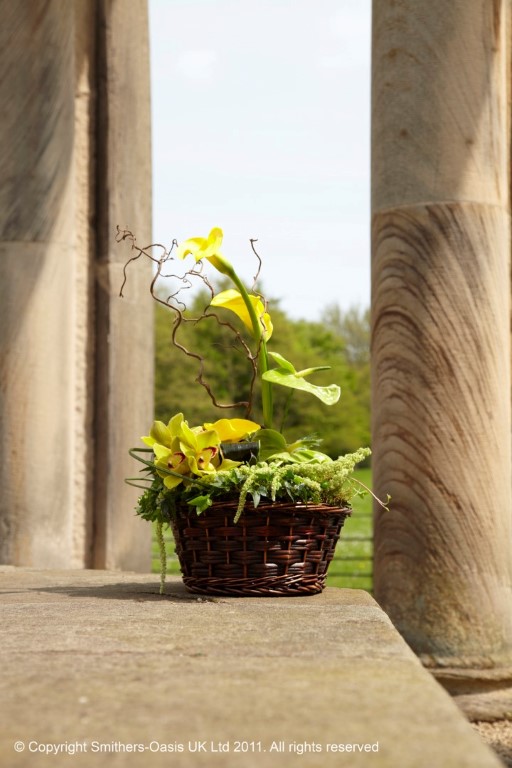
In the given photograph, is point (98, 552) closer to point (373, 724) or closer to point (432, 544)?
point (432, 544)

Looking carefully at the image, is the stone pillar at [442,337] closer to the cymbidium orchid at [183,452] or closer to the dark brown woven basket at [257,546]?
the dark brown woven basket at [257,546]

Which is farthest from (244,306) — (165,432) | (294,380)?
(165,432)

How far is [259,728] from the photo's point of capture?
159 cm

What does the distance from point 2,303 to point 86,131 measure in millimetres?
2002

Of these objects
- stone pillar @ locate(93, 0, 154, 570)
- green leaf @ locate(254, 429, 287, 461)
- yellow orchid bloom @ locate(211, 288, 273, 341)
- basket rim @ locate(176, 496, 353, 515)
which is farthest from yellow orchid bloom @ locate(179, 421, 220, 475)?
stone pillar @ locate(93, 0, 154, 570)

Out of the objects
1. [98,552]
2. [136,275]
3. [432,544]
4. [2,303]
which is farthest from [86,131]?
[432,544]

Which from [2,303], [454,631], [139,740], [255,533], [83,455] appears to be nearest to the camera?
[139,740]

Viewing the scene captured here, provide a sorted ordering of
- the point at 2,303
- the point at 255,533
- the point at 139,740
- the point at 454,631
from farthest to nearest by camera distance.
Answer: the point at 2,303 < the point at 454,631 < the point at 255,533 < the point at 139,740

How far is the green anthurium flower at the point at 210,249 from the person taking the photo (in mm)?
3586

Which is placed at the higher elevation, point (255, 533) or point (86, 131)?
point (86, 131)

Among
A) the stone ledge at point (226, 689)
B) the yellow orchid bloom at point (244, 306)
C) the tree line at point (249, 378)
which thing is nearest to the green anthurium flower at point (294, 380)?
the yellow orchid bloom at point (244, 306)

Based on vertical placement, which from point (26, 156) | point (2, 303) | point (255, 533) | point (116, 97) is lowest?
point (255, 533)

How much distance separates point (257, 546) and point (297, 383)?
0.55 metres

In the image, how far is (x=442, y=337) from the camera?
5914mm
